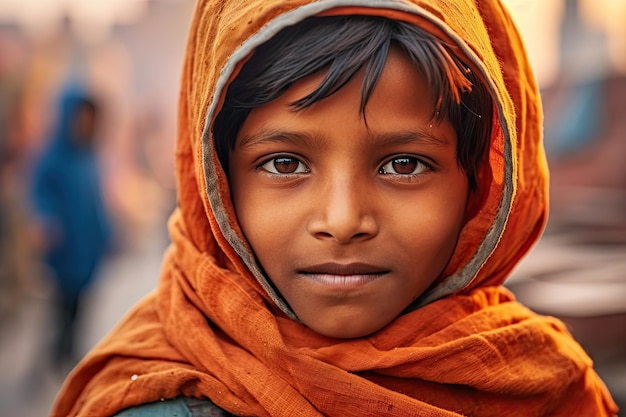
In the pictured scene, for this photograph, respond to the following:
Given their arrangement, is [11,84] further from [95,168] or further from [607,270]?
[607,270]

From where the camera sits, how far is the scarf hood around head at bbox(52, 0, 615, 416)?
1.50 m

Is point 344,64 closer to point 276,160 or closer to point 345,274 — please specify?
point 276,160

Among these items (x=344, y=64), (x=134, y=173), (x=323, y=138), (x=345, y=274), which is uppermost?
(x=344, y=64)

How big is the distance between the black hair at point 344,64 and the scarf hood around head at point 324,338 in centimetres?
3

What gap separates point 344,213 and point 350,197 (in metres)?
0.03

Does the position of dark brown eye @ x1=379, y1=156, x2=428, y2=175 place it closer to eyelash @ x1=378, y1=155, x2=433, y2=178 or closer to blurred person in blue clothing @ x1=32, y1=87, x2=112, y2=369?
eyelash @ x1=378, y1=155, x2=433, y2=178

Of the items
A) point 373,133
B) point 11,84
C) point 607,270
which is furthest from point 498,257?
point 11,84

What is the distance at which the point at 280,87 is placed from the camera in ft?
4.71

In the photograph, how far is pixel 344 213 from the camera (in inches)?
54.4

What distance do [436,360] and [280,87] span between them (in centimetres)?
60

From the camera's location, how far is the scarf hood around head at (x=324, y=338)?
1.50 m

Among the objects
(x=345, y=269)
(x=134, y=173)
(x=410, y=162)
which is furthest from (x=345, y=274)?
(x=134, y=173)

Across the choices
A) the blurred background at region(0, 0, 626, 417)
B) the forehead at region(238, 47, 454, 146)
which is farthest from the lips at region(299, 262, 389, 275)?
the blurred background at region(0, 0, 626, 417)

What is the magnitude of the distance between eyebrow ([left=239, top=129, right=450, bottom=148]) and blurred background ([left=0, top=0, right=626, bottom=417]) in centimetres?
53
